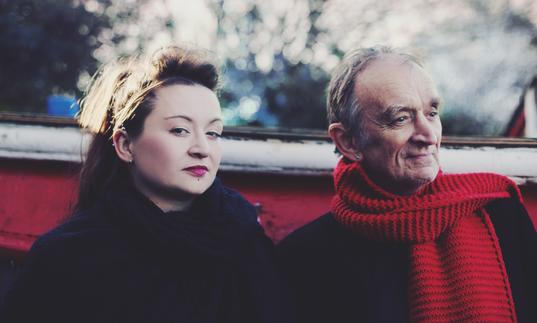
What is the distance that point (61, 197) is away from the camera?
2088 millimetres

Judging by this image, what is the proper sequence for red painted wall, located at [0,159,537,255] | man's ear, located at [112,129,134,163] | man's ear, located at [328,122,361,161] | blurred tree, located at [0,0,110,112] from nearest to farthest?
man's ear, located at [112,129,134,163] → man's ear, located at [328,122,361,161] → red painted wall, located at [0,159,537,255] → blurred tree, located at [0,0,110,112]

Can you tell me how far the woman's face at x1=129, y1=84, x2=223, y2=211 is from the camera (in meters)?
1.44

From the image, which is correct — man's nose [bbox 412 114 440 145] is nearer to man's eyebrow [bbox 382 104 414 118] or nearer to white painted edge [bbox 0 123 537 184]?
man's eyebrow [bbox 382 104 414 118]

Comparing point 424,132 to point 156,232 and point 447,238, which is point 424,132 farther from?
point 156,232

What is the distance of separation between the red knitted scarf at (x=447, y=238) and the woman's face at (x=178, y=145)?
0.49 meters

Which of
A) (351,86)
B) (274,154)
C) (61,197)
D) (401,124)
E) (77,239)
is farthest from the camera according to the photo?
(61,197)

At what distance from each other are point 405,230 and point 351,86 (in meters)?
0.51

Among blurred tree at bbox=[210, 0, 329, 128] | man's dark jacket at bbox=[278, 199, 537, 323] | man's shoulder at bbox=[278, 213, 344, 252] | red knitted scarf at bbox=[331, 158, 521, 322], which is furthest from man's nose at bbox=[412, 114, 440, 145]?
blurred tree at bbox=[210, 0, 329, 128]

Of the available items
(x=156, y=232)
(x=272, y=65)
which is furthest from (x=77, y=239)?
(x=272, y=65)

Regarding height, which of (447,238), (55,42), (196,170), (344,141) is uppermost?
A: (55,42)

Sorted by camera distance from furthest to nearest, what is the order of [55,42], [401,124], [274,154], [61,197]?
[55,42] < [61,197] < [274,154] < [401,124]

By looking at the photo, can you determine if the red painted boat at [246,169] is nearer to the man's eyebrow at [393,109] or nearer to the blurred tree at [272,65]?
the man's eyebrow at [393,109]

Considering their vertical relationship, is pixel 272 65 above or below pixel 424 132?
above

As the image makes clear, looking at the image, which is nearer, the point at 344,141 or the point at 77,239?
the point at 77,239
